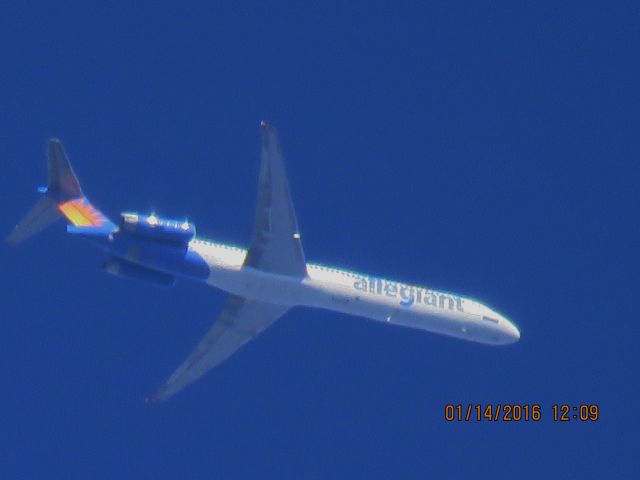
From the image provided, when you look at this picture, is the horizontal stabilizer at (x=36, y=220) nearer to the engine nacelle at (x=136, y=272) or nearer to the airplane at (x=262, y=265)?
the airplane at (x=262, y=265)

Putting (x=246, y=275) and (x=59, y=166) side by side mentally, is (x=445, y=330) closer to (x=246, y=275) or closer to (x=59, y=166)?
(x=246, y=275)

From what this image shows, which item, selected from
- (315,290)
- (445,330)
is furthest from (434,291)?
(315,290)

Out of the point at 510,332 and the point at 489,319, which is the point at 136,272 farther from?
the point at 510,332

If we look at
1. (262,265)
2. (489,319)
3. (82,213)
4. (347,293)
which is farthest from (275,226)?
(489,319)

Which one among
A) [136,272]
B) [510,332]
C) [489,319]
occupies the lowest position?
[510,332]

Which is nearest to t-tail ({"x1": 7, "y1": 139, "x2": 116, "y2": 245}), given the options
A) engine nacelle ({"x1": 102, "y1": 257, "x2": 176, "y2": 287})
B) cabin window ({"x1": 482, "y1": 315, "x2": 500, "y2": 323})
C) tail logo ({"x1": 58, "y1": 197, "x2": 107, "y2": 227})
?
tail logo ({"x1": 58, "y1": 197, "x2": 107, "y2": 227})

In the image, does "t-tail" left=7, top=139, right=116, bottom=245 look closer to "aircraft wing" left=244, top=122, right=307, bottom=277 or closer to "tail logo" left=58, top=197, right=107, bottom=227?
"tail logo" left=58, top=197, right=107, bottom=227
